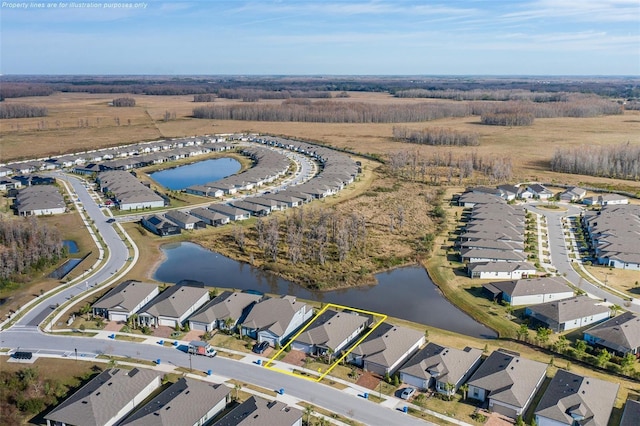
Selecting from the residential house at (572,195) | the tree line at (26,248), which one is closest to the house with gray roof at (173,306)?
the tree line at (26,248)

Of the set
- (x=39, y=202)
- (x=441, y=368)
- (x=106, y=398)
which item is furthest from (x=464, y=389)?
(x=39, y=202)

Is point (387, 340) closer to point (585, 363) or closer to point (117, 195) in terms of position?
point (585, 363)

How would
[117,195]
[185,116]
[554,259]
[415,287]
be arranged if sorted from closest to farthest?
[415,287]
[554,259]
[117,195]
[185,116]

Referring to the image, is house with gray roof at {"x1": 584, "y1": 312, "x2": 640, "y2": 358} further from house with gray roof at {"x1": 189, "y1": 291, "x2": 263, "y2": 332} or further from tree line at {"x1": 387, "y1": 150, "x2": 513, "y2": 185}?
tree line at {"x1": 387, "y1": 150, "x2": 513, "y2": 185}

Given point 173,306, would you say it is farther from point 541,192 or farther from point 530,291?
point 541,192

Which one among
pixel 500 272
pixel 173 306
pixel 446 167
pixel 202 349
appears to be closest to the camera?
pixel 202 349

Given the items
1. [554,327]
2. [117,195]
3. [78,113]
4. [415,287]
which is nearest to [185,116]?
[78,113]

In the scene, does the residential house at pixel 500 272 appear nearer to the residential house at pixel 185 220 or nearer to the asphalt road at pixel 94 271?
the residential house at pixel 185 220

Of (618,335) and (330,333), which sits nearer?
(618,335)
